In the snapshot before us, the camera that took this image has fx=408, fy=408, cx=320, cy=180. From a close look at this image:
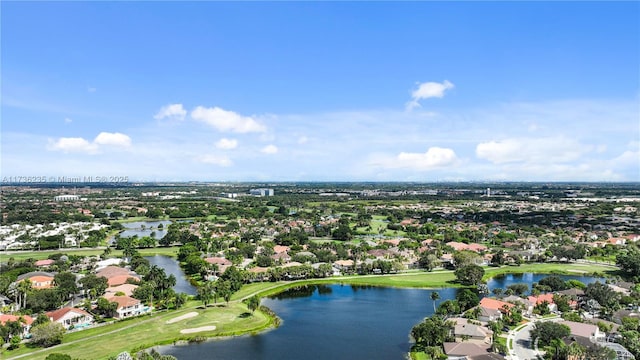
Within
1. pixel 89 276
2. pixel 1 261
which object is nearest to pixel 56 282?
pixel 89 276

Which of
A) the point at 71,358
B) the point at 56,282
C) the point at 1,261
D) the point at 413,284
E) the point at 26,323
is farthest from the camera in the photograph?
the point at 1,261

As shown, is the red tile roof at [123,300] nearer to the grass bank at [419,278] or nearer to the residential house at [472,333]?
the grass bank at [419,278]

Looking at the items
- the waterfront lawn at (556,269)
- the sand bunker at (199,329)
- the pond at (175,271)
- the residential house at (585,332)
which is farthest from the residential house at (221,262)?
the residential house at (585,332)

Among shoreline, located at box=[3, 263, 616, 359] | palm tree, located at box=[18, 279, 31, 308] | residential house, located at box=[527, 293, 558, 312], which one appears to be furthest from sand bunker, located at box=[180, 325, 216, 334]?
residential house, located at box=[527, 293, 558, 312]

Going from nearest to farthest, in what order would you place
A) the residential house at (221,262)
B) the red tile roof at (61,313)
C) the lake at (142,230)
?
the red tile roof at (61,313) < the residential house at (221,262) < the lake at (142,230)

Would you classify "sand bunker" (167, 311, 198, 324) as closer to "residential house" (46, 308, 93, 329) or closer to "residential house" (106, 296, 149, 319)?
"residential house" (106, 296, 149, 319)

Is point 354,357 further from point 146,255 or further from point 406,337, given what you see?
point 146,255

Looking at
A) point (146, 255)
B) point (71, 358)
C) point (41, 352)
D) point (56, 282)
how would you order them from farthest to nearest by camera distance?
point (146, 255), point (56, 282), point (41, 352), point (71, 358)
